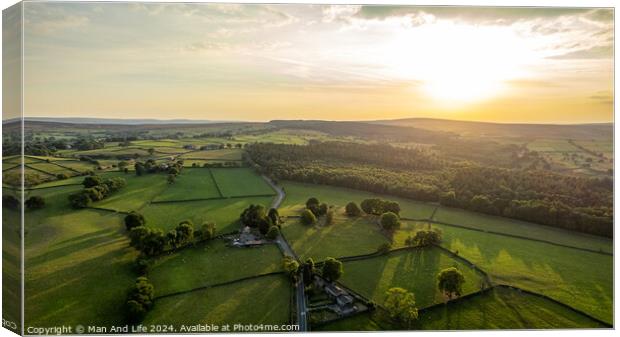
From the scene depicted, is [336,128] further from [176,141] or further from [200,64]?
[176,141]

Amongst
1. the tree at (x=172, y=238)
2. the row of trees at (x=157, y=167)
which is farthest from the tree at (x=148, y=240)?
the row of trees at (x=157, y=167)

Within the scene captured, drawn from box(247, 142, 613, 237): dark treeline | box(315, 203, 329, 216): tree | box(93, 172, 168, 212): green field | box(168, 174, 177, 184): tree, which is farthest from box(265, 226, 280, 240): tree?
box(168, 174, 177, 184): tree

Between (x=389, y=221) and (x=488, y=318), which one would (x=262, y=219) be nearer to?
(x=389, y=221)

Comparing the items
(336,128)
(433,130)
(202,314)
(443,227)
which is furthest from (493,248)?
(202,314)

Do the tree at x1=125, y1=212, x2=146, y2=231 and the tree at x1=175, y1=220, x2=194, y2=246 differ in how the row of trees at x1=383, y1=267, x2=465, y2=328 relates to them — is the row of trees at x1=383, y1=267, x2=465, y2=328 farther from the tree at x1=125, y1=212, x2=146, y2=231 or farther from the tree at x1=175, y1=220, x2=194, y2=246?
the tree at x1=125, y1=212, x2=146, y2=231

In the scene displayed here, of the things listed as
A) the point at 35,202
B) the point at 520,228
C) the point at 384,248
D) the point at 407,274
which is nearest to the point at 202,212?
the point at 35,202
